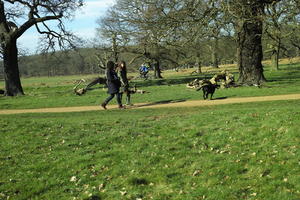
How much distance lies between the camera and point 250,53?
21.3m

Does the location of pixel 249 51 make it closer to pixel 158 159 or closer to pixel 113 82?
pixel 113 82

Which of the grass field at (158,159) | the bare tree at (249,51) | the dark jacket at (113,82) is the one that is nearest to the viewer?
the grass field at (158,159)

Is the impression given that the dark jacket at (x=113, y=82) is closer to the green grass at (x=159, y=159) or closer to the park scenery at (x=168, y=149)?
the park scenery at (x=168, y=149)

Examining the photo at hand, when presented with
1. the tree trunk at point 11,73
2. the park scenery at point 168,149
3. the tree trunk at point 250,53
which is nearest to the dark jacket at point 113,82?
the park scenery at point 168,149

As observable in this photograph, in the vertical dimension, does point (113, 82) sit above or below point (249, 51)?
below

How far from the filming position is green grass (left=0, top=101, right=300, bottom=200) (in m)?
5.89

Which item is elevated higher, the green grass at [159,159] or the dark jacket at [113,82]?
the dark jacket at [113,82]

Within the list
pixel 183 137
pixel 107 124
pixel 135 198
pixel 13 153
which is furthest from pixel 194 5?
pixel 135 198

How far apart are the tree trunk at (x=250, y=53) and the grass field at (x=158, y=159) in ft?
37.7

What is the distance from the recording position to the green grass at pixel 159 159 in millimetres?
5887

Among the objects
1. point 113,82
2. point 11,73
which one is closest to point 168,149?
point 113,82

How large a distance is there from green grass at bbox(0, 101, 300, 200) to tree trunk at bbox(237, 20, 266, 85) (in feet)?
37.5

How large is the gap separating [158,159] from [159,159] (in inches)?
0.9

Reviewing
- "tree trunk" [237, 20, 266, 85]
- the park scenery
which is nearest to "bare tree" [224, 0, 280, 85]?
"tree trunk" [237, 20, 266, 85]
